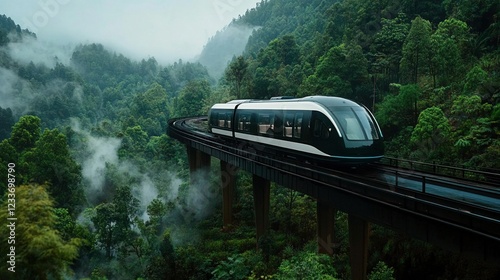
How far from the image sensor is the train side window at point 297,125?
1878cm

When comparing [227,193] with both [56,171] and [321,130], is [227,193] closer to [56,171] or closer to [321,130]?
[321,130]

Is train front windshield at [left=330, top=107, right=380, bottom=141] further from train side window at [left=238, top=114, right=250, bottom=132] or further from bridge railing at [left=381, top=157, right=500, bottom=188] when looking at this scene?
train side window at [left=238, top=114, right=250, bottom=132]

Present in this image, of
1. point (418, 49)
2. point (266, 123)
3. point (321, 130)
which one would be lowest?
point (321, 130)

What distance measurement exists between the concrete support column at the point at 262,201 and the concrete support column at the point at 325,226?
4414 millimetres

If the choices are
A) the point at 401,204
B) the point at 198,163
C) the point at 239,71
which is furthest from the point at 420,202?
the point at 239,71

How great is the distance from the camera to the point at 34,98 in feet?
393

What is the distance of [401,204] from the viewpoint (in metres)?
11.5

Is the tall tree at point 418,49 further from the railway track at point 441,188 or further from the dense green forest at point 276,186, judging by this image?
the railway track at point 441,188

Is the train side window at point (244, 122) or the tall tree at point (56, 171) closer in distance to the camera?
the train side window at point (244, 122)

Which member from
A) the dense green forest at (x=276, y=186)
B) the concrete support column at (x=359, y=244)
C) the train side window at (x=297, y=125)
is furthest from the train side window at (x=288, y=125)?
the dense green forest at (x=276, y=186)

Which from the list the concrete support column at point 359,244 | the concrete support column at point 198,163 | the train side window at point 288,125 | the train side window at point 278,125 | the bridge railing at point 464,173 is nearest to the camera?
the bridge railing at point 464,173

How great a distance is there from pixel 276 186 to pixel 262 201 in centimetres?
1075

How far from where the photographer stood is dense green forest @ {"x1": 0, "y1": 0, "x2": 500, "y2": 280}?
698 inches

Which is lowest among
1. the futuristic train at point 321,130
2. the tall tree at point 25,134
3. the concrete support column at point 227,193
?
the concrete support column at point 227,193
